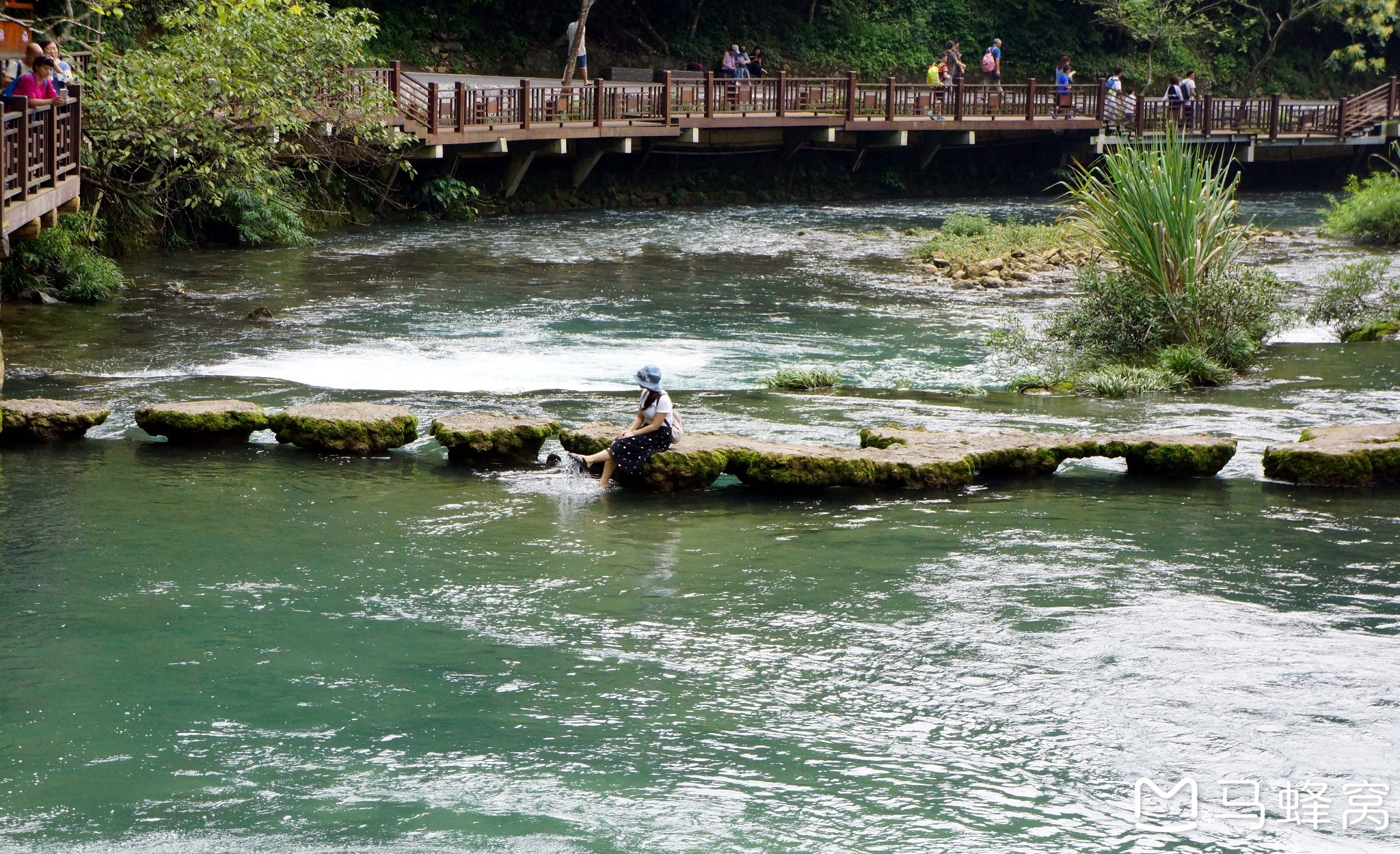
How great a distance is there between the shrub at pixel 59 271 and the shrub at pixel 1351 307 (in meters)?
15.3

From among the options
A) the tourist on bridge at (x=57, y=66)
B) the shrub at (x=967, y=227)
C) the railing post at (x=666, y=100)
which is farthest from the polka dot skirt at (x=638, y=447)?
the railing post at (x=666, y=100)

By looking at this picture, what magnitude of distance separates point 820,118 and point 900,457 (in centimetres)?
2344

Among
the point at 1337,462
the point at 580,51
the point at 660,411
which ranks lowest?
the point at 1337,462

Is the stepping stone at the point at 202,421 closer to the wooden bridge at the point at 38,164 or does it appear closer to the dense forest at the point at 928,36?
the wooden bridge at the point at 38,164

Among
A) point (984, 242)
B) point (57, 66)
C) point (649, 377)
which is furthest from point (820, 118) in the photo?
point (649, 377)

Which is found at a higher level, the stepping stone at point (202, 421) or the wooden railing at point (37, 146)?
the wooden railing at point (37, 146)

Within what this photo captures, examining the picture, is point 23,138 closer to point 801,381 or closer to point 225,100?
point 225,100

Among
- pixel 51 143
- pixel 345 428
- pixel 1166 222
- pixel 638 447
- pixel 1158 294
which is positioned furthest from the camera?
pixel 1158 294

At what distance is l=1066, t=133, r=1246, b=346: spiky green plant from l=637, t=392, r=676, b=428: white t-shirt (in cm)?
629

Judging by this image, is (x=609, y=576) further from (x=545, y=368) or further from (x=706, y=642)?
(x=545, y=368)

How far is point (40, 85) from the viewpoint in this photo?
14633 millimetres

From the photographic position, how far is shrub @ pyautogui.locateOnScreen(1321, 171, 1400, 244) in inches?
1014

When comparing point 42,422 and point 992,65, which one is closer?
point 42,422

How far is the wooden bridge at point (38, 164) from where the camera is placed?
41.7ft
